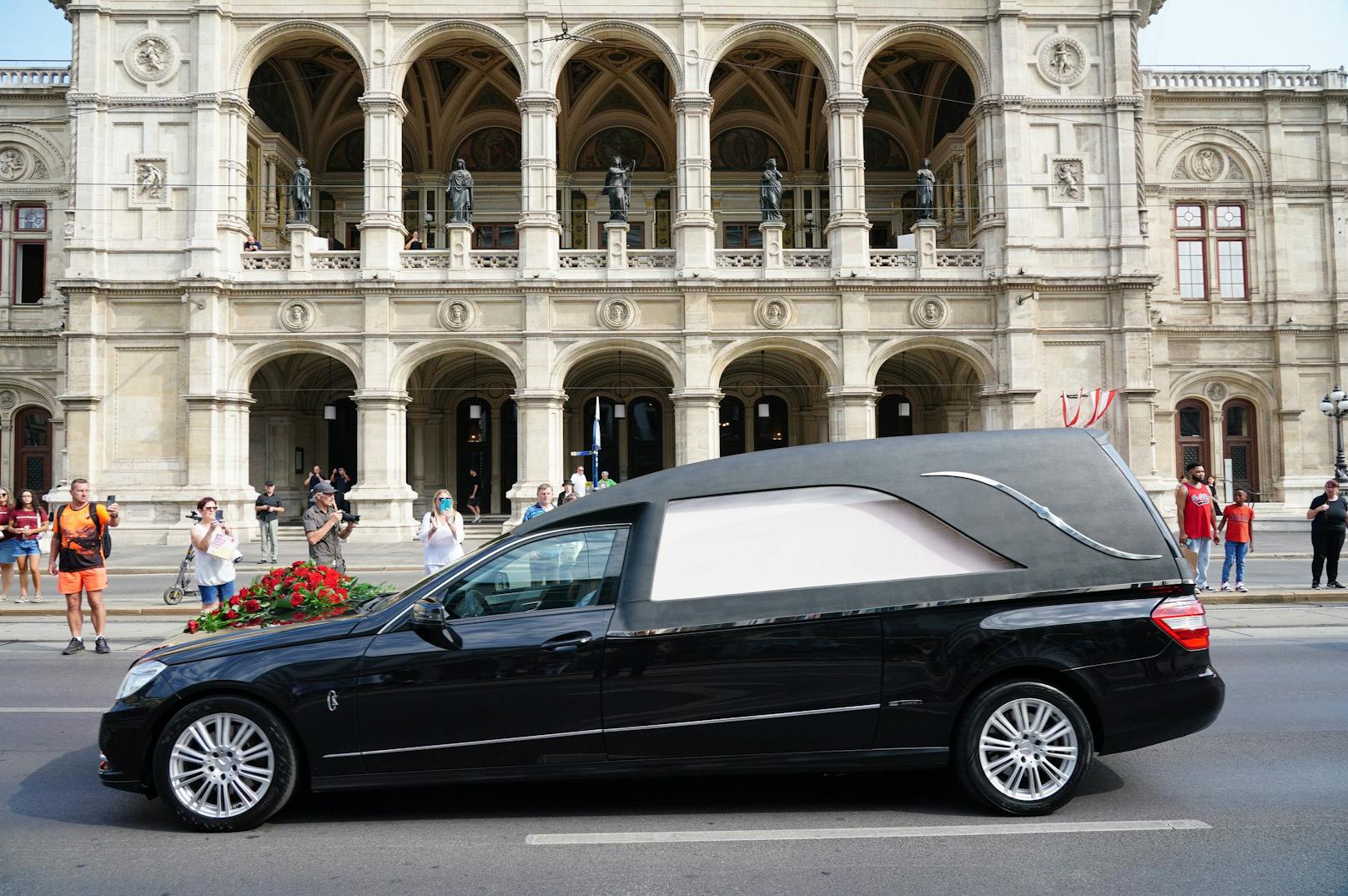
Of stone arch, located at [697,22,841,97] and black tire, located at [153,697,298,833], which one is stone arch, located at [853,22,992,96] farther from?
black tire, located at [153,697,298,833]

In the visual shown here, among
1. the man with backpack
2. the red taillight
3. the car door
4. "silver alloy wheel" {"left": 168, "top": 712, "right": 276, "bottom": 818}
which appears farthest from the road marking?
the man with backpack

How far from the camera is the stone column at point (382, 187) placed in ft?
83.3

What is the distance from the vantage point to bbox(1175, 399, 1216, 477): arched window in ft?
105

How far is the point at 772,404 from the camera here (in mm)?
33000

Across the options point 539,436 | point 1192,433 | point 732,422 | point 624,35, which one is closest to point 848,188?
point 624,35

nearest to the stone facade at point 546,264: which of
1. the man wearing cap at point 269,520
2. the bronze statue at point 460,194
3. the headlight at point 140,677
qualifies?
the bronze statue at point 460,194

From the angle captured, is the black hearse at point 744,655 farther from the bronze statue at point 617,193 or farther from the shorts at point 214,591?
the bronze statue at point 617,193

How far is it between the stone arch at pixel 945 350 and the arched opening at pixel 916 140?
4170mm

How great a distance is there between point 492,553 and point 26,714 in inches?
193

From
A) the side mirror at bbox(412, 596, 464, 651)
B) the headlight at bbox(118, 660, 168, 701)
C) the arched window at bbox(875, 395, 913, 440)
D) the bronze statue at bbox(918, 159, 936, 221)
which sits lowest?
the headlight at bbox(118, 660, 168, 701)

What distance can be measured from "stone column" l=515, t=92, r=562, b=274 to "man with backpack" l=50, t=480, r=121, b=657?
16606mm

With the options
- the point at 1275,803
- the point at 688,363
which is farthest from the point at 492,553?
Answer: the point at 688,363

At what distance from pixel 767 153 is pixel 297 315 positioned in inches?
664

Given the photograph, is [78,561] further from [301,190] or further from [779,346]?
[779,346]
